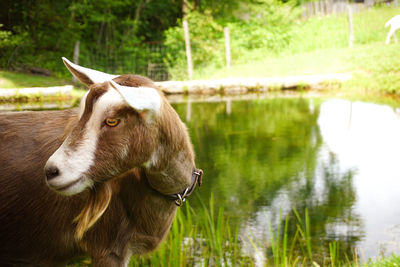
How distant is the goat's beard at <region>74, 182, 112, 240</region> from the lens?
1908 millimetres

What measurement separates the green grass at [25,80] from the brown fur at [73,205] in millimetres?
2130

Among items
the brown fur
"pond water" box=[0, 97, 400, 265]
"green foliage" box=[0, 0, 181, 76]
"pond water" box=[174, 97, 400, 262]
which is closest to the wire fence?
"green foliage" box=[0, 0, 181, 76]

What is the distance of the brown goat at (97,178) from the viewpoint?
1752 millimetres

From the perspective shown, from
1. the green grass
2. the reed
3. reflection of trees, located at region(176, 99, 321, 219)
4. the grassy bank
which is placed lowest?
the reed

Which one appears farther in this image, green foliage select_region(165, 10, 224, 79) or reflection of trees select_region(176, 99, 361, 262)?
green foliage select_region(165, 10, 224, 79)

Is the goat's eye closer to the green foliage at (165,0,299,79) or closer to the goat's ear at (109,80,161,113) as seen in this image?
the goat's ear at (109,80,161,113)

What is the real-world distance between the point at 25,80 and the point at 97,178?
315cm

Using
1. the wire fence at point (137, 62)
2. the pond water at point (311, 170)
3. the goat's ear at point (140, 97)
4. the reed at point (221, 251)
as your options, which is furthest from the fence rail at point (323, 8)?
the goat's ear at point (140, 97)

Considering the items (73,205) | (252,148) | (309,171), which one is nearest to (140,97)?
(73,205)

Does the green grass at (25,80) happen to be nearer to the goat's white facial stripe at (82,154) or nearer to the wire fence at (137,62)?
the goat's white facial stripe at (82,154)

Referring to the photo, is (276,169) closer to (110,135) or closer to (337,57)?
(110,135)

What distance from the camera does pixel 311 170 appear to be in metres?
6.09

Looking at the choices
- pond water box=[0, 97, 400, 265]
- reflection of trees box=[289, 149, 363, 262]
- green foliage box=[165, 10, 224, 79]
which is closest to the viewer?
reflection of trees box=[289, 149, 363, 262]

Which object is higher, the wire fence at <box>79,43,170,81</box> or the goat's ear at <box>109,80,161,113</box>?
the wire fence at <box>79,43,170,81</box>
